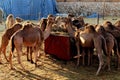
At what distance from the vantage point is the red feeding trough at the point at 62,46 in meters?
9.48

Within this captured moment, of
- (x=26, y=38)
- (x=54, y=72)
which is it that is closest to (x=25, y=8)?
(x=26, y=38)

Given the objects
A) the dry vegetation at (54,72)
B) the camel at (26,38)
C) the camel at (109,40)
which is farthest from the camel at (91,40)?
the camel at (26,38)

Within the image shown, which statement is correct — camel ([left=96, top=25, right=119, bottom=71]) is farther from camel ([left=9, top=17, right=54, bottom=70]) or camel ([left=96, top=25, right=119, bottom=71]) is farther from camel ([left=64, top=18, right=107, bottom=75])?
camel ([left=9, top=17, right=54, bottom=70])

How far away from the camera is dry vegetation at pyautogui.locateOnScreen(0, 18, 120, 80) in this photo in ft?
26.5

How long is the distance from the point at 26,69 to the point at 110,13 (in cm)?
1855

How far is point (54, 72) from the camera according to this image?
8.55 m

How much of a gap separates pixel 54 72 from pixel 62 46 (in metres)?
1.26

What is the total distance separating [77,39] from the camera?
9031mm

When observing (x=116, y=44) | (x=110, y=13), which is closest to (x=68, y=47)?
(x=116, y=44)

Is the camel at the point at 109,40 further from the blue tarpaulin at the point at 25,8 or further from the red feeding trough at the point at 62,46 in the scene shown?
the blue tarpaulin at the point at 25,8

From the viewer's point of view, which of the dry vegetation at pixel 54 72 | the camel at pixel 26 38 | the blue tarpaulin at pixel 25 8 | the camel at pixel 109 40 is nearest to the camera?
the dry vegetation at pixel 54 72

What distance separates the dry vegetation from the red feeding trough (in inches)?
9.9

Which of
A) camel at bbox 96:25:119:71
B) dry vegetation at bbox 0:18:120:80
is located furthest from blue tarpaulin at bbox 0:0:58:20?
camel at bbox 96:25:119:71

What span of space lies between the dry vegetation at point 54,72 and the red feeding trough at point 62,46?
250 mm
